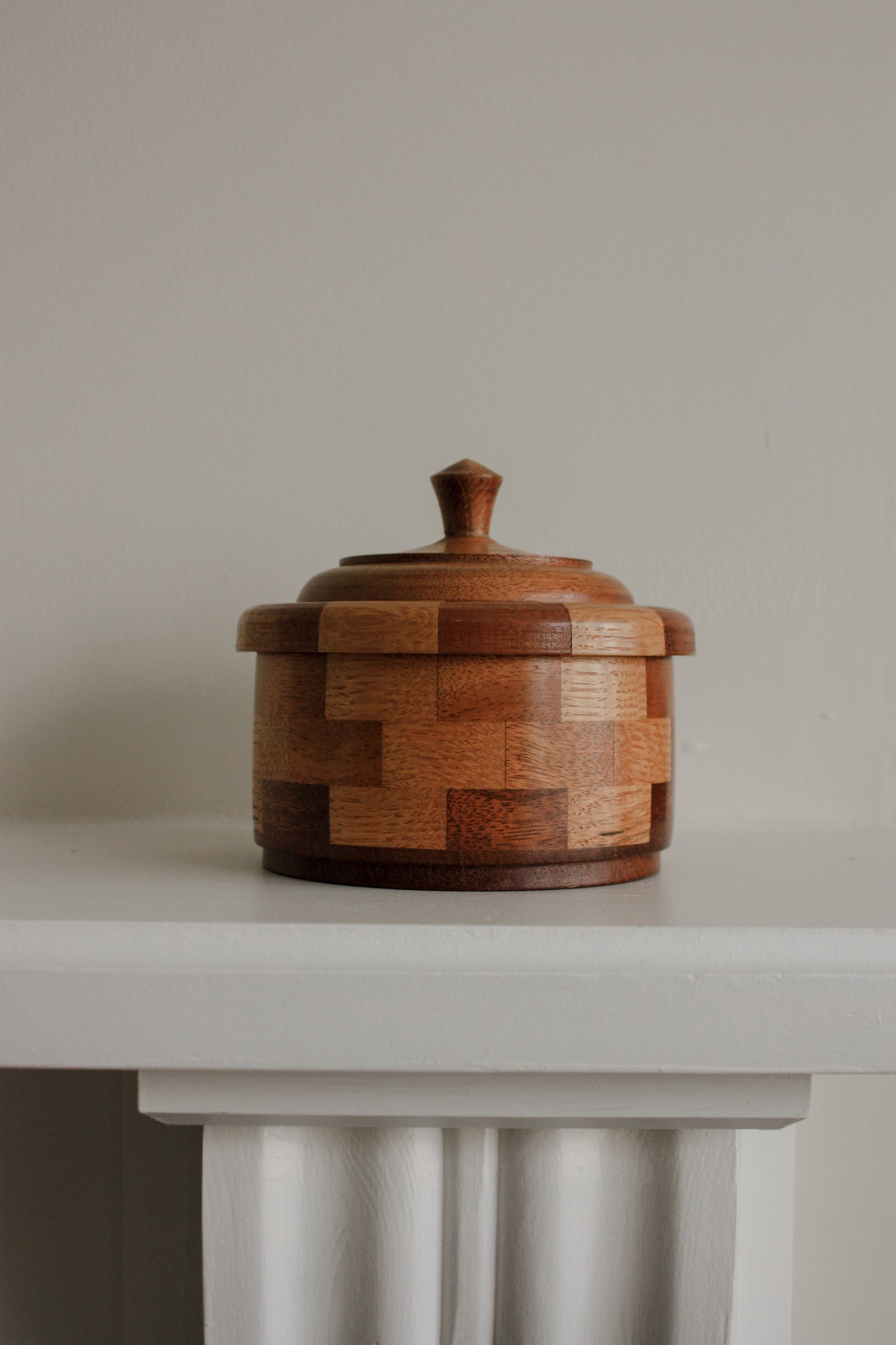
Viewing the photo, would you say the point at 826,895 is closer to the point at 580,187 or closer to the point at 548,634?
the point at 548,634

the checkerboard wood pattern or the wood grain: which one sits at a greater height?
the wood grain

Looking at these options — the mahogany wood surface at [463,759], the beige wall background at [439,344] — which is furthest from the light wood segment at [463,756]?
the beige wall background at [439,344]

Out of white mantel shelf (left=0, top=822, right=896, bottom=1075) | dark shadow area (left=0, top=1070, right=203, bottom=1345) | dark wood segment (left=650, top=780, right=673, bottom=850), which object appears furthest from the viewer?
dark shadow area (left=0, top=1070, right=203, bottom=1345)

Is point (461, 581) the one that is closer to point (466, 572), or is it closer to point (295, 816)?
point (466, 572)

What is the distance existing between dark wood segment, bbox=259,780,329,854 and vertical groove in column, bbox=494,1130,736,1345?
0.14 m

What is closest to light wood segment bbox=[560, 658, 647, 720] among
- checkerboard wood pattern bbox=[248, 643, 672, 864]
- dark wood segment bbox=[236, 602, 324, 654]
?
checkerboard wood pattern bbox=[248, 643, 672, 864]

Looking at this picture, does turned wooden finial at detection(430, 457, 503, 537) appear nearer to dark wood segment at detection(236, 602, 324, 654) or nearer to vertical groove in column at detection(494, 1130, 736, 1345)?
dark wood segment at detection(236, 602, 324, 654)

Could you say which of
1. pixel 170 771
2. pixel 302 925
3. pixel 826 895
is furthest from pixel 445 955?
pixel 170 771

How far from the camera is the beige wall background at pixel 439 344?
64 cm

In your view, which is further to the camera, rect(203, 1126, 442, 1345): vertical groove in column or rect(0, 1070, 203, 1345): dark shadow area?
rect(0, 1070, 203, 1345): dark shadow area

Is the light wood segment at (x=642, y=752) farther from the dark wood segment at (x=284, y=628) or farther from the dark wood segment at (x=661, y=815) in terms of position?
the dark wood segment at (x=284, y=628)

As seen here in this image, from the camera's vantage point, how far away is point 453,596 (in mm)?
450

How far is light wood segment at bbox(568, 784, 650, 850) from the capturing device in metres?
0.43

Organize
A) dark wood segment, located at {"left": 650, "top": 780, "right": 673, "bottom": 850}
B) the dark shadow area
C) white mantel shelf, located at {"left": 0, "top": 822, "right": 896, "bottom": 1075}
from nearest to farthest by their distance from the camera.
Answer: white mantel shelf, located at {"left": 0, "top": 822, "right": 896, "bottom": 1075} → dark wood segment, located at {"left": 650, "top": 780, "right": 673, "bottom": 850} → the dark shadow area
